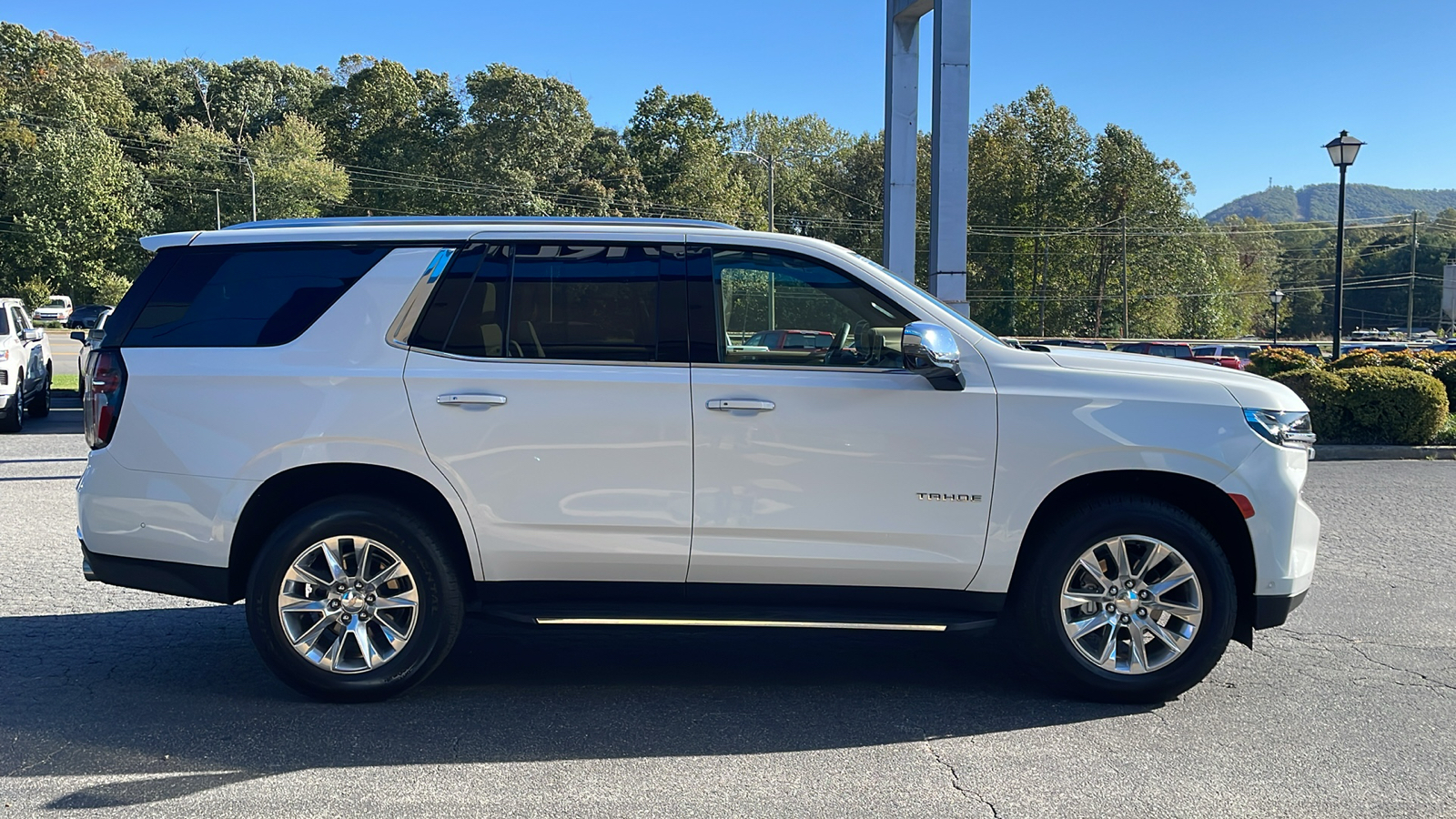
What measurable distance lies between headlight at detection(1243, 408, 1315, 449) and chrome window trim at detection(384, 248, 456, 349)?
335 cm

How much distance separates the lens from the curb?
1339 cm

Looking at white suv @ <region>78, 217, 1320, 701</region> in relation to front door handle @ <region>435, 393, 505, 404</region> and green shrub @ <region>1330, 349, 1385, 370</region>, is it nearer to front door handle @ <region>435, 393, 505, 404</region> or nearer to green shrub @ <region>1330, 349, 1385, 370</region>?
front door handle @ <region>435, 393, 505, 404</region>

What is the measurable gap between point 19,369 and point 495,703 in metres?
12.8

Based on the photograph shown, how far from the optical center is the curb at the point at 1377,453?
43.9 feet

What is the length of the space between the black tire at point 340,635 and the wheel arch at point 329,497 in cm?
8

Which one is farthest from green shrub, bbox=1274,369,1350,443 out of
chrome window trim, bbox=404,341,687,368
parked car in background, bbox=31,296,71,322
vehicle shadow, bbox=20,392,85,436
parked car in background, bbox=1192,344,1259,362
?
parked car in background, bbox=31,296,71,322

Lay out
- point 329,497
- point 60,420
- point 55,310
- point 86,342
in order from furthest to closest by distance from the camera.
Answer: point 55,310 → point 60,420 → point 86,342 → point 329,497

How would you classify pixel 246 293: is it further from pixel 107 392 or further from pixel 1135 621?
pixel 1135 621

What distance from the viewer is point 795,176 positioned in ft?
283

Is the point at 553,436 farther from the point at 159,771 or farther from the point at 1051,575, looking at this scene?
the point at 1051,575

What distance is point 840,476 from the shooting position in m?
4.37

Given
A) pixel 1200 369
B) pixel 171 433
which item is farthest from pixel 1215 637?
pixel 171 433

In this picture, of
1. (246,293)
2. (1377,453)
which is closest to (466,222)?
(246,293)

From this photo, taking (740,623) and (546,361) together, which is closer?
(740,623)
